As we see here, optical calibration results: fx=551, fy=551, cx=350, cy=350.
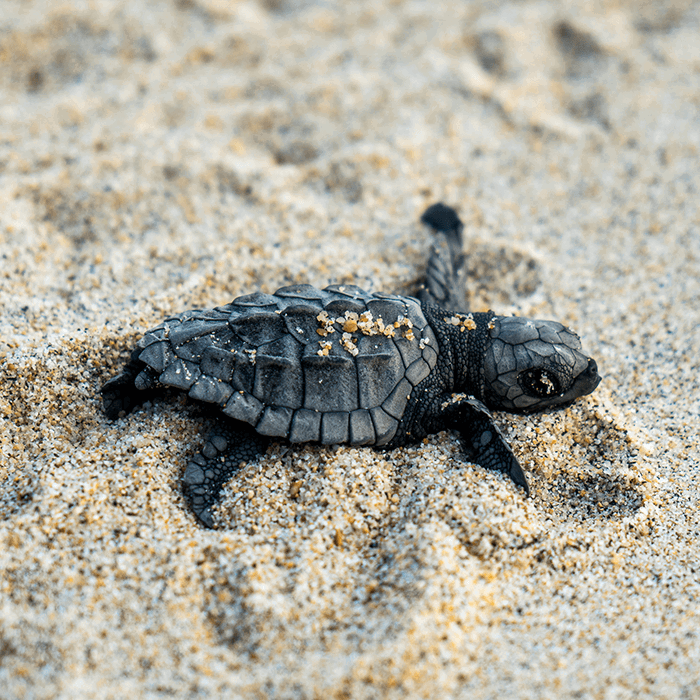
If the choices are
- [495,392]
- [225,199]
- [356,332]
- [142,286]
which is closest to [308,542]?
[356,332]

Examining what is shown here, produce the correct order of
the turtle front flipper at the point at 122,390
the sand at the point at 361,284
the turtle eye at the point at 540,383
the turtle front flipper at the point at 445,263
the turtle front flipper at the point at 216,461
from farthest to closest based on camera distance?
the turtle front flipper at the point at 445,263 → the turtle eye at the point at 540,383 → the turtle front flipper at the point at 122,390 → the turtle front flipper at the point at 216,461 → the sand at the point at 361,284

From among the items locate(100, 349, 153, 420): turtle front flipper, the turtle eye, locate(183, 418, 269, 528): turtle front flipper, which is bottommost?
locate(183, 418, 269, 528): turtle front flipper

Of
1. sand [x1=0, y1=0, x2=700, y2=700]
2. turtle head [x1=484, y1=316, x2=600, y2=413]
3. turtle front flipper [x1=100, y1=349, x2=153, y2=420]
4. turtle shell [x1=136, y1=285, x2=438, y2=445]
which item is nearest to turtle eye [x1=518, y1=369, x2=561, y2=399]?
turtle head [x1=484, y1=316, x2=600, y2=413]

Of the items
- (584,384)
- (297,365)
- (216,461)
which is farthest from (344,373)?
(584,384)

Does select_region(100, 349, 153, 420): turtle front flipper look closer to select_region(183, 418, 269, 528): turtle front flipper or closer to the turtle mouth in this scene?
select_region(183, 418, 269, 528): turtle front flipper

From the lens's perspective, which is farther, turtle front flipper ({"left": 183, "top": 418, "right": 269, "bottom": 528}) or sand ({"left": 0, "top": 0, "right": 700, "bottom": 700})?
turtle front flipper ({"left": 183, "top": 418, "right": 269, "bottom": 528})

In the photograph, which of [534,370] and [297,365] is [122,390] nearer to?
[297,365]

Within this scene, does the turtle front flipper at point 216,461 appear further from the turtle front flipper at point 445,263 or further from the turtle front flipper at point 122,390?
the turtle front flipper at point 445,263

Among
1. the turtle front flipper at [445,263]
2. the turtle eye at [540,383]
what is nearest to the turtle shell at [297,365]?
the turtle eye at [540,383]
